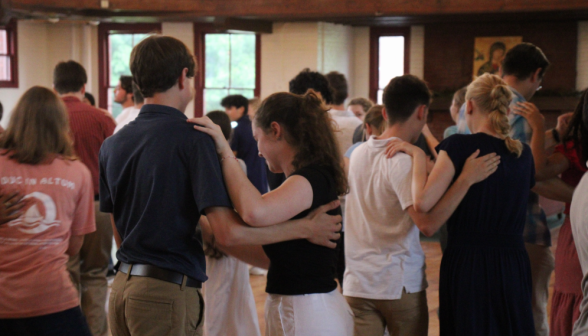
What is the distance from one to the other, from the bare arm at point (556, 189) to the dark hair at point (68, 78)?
10.6 ft

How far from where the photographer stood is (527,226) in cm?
351

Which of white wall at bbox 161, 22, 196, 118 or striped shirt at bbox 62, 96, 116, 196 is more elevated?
white wall at bbox 161, 22, 196, 118

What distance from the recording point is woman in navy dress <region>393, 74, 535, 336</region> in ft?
8.45

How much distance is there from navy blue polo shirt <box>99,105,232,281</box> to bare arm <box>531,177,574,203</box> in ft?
6.64

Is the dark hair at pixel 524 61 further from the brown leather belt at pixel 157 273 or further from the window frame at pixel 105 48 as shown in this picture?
the window frame at pixel 105 48

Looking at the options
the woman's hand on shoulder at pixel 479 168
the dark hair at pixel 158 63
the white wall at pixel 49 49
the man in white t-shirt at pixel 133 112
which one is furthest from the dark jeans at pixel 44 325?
the white wall at pixel 49 49

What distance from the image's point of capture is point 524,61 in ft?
11.9

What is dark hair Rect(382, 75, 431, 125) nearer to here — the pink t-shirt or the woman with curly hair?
the woman with curly hair

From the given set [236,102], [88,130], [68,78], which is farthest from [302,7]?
[88,130]

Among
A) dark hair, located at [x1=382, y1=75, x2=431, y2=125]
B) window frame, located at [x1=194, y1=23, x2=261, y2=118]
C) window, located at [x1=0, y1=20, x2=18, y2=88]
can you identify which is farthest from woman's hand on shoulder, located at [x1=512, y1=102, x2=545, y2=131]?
window, located at [x1=0, y1=20, x2=18, y2=88]

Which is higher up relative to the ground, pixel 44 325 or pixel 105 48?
pixel 105 48

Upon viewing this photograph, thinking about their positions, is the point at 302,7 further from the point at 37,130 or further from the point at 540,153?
the point at 37,130

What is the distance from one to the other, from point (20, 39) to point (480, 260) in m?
10.8

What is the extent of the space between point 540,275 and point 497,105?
1.42 meters
